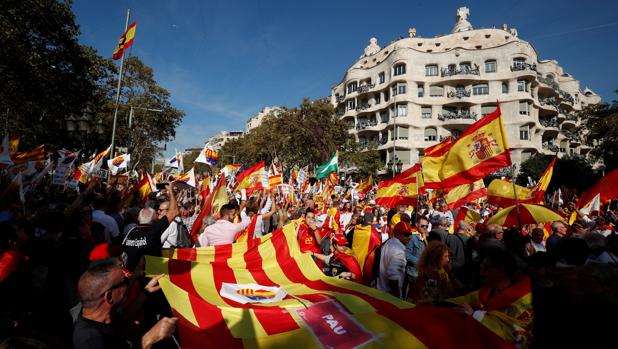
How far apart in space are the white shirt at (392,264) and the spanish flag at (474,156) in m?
2.55

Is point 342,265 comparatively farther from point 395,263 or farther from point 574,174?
point 574,174

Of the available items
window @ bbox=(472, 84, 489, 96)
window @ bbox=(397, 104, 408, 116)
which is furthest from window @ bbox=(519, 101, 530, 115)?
window @ bbox=(397, 104, 408, 116)

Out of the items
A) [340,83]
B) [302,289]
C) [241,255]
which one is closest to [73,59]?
[241,255]

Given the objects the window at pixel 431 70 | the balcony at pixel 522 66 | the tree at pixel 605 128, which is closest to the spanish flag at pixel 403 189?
the tree at pixel 605 128

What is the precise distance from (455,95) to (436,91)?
268cm

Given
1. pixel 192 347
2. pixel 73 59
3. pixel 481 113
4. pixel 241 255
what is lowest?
pixel 192 347

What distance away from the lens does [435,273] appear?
4023 millimetres

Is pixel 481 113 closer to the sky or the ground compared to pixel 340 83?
closer to the ground

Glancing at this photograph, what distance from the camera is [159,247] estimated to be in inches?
159

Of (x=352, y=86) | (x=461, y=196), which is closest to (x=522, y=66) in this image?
(x=352, y=86)

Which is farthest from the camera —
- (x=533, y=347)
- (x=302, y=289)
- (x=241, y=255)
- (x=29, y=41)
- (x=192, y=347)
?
(x=29, y=41)

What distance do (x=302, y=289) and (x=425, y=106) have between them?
5170 centimetres

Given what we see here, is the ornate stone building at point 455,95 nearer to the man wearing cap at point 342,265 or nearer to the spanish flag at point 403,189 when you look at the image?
the spanish flag at point 403,189

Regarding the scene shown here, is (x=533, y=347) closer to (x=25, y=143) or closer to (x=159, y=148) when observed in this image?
(x=25, y=143)
